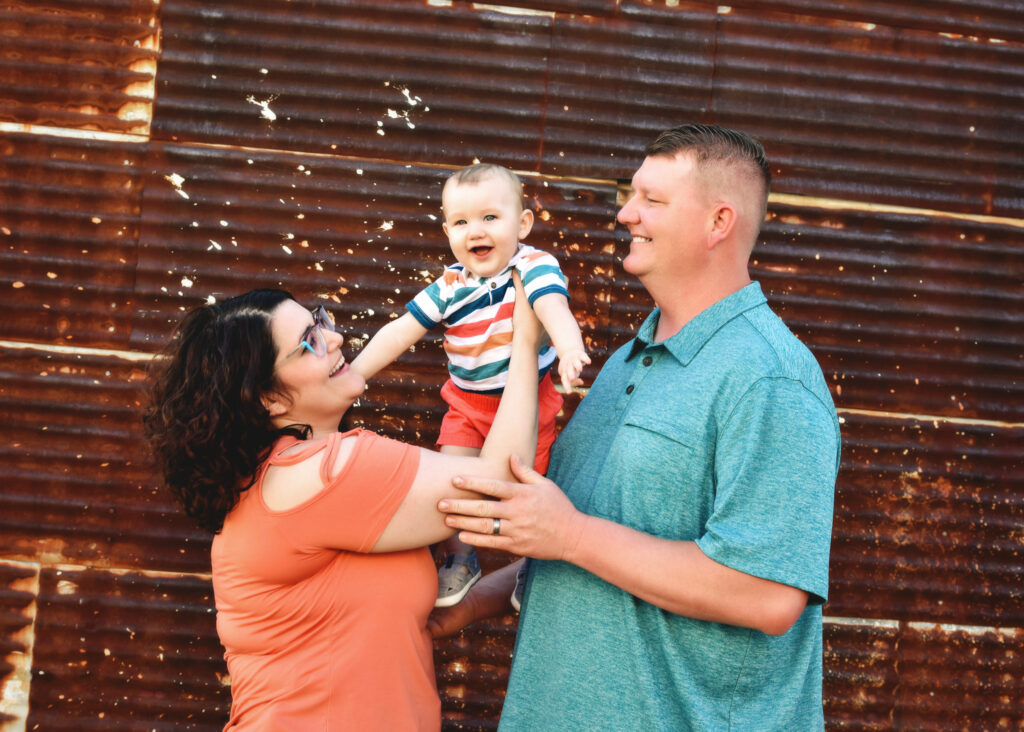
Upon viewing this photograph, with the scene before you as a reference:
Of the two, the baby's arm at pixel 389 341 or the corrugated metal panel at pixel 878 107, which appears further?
the corrugated metal panel at pixel 878 107

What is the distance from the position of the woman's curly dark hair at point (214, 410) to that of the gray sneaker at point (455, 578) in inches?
24.8

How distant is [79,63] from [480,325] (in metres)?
2.31

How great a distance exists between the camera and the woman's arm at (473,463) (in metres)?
1.89

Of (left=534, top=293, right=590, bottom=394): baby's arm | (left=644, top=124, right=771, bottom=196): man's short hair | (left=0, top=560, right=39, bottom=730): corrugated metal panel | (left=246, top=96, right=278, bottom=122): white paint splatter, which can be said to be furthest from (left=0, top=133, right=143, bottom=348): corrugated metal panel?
(left=644, top=124, right=771, bottom=196): man's short hair

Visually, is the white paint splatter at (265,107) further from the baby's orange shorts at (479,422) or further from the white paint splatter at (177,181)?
the baby's orange shorts at (479,422)

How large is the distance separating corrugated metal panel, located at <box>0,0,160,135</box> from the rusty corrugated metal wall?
0.5 inches

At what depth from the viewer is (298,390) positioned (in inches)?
79.4

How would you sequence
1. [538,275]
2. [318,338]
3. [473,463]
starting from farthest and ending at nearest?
[538,275], [318,338], [473,463]

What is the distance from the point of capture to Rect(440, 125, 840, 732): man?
171 cm

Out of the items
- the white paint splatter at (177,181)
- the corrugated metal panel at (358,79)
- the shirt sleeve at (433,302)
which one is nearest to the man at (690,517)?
the shirt sleeve at (433,302)

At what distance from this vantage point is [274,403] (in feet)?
6.58

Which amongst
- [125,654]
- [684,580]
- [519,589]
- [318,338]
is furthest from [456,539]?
[125,654]

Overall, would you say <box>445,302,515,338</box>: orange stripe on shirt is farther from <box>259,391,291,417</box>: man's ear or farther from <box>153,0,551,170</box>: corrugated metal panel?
<box>153,0,551,170</box>: corrugated metal panel

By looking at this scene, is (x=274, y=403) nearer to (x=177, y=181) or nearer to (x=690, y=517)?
(x=690, y=517)
